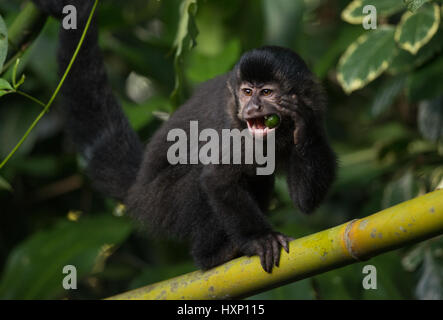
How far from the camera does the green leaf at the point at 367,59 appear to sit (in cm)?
305

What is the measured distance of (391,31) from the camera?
3143 mm

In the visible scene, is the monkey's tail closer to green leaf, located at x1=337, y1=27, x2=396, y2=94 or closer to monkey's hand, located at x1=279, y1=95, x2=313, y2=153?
monkey's hand, located at x1=279, y1=95, x2=313, y2=153

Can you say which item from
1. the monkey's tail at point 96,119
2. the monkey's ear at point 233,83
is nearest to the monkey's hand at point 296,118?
the monkey's ear at point 233,83

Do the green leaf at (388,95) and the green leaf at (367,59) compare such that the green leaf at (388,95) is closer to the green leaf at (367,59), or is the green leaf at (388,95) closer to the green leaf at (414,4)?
the green leaf at (367,59)

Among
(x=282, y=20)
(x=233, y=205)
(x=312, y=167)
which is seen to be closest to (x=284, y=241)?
(x=233, y=205)

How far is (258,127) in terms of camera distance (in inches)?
105

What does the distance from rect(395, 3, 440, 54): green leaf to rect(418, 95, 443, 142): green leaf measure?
1005 mm

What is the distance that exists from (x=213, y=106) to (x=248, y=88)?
0.34 m

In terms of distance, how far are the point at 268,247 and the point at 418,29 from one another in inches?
49.6

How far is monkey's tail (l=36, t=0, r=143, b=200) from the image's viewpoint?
10.0 feet

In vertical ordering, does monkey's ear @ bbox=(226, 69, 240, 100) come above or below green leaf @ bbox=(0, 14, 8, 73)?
above

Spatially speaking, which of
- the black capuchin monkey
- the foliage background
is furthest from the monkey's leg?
the foliage background

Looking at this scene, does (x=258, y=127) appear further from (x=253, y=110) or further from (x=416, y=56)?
(x=416, y=56)

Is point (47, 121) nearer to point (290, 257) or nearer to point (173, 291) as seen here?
point (173, 291)
